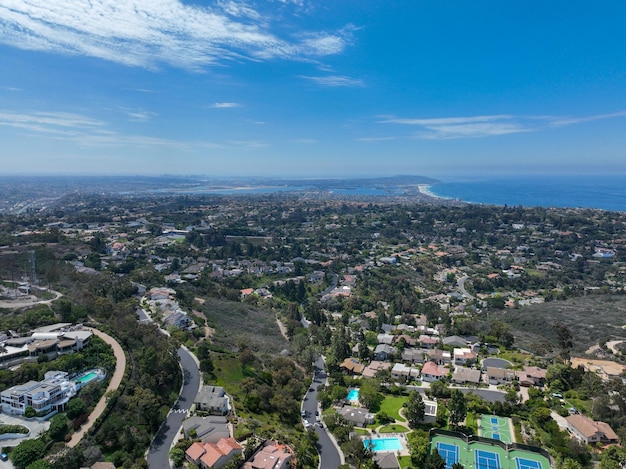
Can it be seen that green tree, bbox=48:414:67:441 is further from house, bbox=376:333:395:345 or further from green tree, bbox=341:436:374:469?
house, bbox=376:333:395:345

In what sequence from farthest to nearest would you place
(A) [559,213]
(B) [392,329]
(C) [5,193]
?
(C) [5,193]
(A) [559,213]
(B) [392,329]

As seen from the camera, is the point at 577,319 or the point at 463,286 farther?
the point at 463,286

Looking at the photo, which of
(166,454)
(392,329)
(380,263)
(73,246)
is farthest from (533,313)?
(73,246)

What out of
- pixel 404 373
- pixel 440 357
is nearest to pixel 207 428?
pixel 404 373

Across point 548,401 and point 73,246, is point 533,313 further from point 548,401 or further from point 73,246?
point 73,246

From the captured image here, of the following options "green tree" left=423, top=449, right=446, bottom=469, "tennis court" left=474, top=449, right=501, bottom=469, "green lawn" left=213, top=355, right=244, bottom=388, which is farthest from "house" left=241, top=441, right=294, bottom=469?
"tennis court" left=474, top=449, right=501, bottom=469

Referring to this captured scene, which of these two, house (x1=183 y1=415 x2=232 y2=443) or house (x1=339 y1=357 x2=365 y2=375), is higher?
house (x1=183 y1=415 x2=232 y2=443)

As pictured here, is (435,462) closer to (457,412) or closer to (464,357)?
(457,412)
